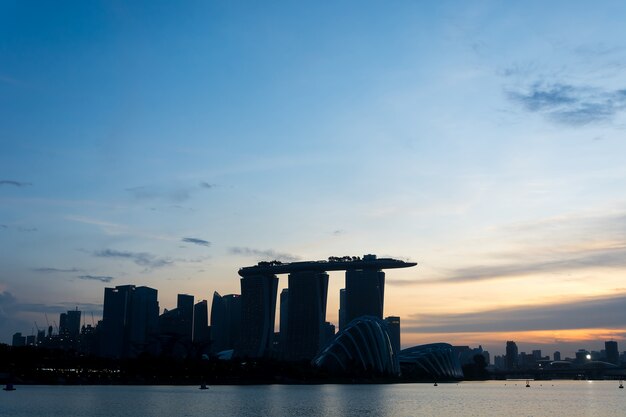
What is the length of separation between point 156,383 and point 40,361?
101ft

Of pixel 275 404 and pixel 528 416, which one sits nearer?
pixel 528 416

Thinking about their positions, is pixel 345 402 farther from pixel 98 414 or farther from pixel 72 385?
pixel 72 385

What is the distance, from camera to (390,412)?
101438mm

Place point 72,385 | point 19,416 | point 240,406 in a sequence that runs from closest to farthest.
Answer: point 19,416 → point 240,406 → point 72,385

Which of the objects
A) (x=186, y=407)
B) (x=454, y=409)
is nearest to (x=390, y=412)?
(x=454, y=409)

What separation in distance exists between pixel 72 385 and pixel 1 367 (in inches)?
799

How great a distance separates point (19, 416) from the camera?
83.8 meters

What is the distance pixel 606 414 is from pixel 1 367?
463 feet

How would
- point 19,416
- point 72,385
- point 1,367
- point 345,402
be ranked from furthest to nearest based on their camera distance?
point 72,385 → point 1,367 → point 345,402 → point 19,416

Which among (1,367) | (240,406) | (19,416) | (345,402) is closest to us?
(19,416)

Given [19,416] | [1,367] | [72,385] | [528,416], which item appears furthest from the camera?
[72,385]

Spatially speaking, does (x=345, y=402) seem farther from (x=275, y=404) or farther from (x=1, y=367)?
(x=1, y=367)

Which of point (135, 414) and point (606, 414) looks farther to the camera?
point (606, 414)

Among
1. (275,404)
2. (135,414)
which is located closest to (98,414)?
(135,414)
